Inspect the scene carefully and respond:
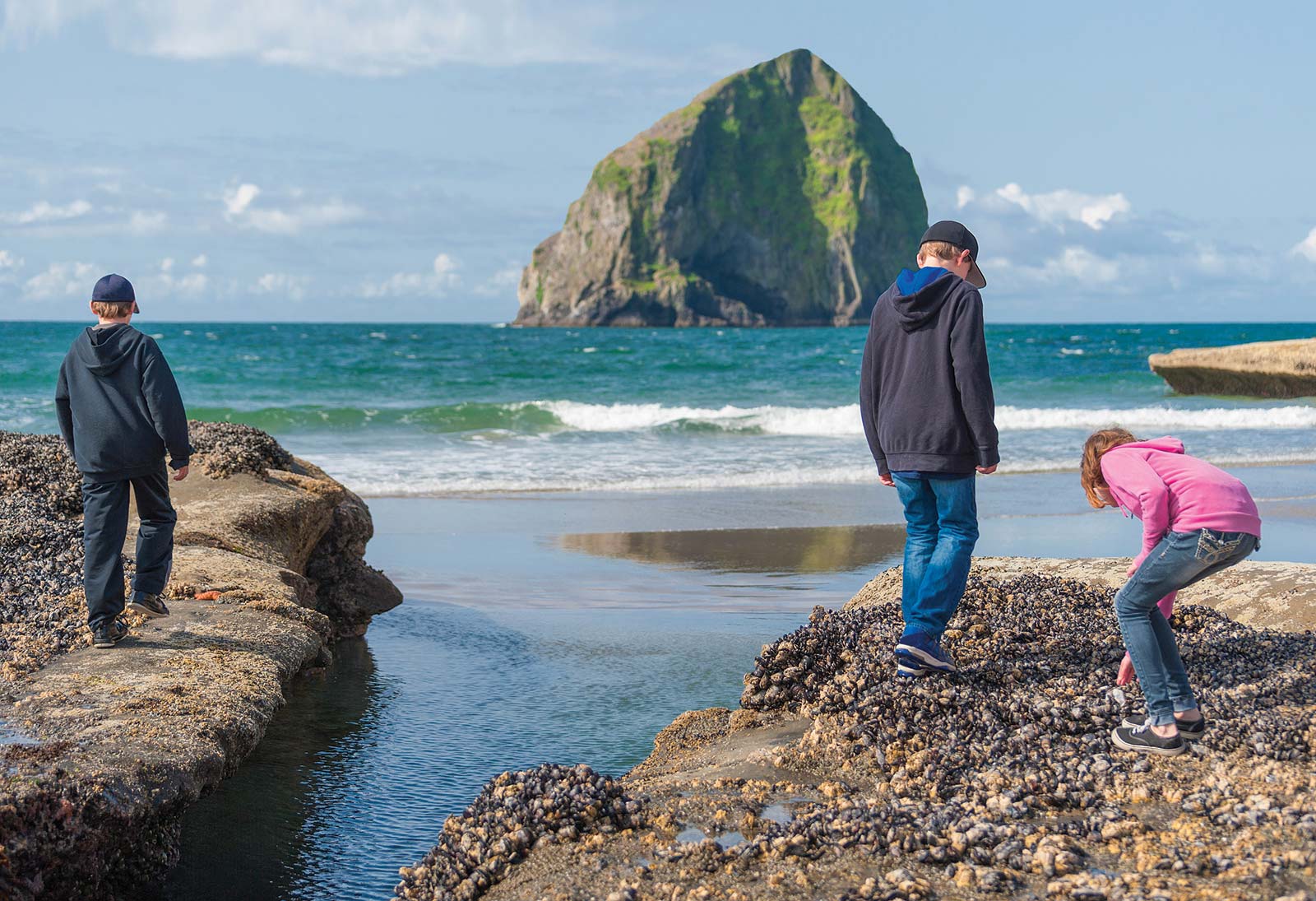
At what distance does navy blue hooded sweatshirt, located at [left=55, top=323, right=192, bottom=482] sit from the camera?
228 inches

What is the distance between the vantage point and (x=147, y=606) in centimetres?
604

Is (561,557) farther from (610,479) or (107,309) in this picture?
(610,479)

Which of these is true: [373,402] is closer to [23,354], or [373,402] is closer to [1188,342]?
[23,354]

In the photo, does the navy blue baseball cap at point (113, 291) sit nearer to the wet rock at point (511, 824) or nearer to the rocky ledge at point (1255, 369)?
the wet rock at point (511, 824)

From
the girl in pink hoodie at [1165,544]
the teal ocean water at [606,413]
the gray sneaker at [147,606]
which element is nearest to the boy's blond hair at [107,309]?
the gray sneaker at [147,606]

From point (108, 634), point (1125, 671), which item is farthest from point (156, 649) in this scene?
point (1125, 671)

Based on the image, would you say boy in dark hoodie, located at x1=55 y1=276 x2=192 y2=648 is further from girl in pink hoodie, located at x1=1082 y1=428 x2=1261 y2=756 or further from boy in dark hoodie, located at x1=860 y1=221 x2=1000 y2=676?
girl in pink hoodie, located at x1=1082 y1=428 x2=1261 y2=756

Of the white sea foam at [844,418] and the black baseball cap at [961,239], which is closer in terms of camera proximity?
the black baseball cap at [961,239]

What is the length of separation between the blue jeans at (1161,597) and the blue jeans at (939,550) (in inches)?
28.1

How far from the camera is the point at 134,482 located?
19.5 feet

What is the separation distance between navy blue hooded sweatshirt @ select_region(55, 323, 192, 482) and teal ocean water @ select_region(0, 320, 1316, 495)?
1024 centimetres

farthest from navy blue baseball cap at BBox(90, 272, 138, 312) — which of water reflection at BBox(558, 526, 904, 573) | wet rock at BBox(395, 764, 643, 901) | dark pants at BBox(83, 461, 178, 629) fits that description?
water reflection at BBox(558, 526, 904, 573)

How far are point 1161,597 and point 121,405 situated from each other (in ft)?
15.4

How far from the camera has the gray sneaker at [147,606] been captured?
6016 millimetres
